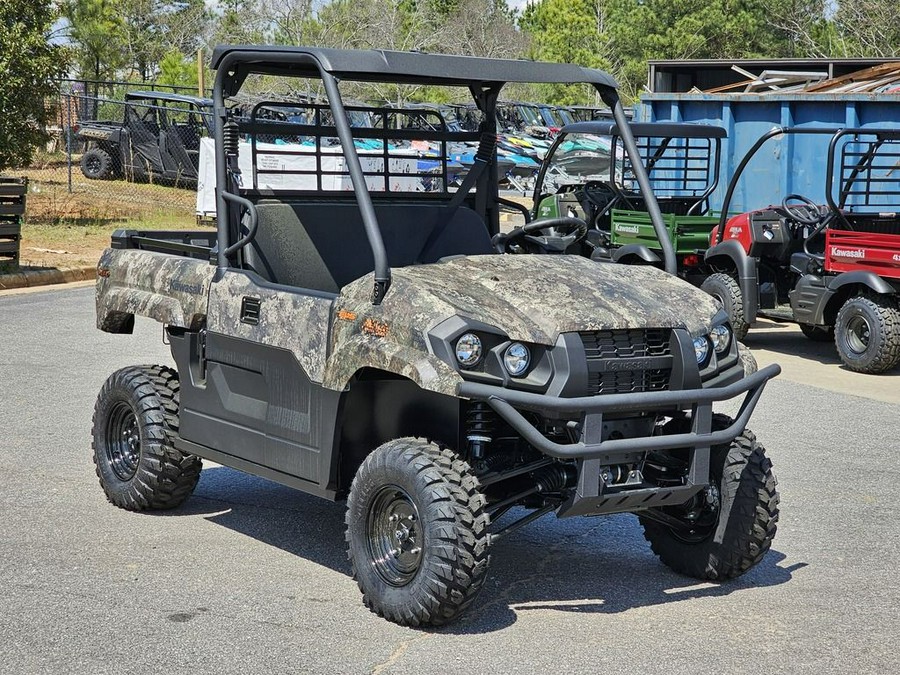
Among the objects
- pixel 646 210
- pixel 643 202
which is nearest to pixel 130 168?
pixel 643 202

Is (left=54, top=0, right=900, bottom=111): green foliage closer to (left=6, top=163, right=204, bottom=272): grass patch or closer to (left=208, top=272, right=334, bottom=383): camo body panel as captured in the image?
(left=6, top=163, right=204, bottom=272): grass patch

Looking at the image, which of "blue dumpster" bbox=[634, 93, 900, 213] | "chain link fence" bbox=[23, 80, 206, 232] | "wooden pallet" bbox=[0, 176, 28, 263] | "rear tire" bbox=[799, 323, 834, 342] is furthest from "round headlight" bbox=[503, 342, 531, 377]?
"chain link fence" bbox=[23, 80, 206, 232]

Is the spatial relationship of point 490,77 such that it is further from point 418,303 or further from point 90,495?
point 90,495

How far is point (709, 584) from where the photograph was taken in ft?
18.3

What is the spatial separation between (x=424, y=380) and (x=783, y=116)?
11.1m

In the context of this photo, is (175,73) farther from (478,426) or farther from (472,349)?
(472,349)

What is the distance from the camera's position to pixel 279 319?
216 inches

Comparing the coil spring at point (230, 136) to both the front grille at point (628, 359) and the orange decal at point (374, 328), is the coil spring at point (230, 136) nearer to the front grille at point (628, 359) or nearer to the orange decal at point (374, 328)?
the orange decal at point (374, 328)

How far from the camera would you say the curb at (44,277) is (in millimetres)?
15578

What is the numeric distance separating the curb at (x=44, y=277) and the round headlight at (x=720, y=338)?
39.2 ft

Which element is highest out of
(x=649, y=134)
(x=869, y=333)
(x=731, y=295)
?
(x=649, y=134)

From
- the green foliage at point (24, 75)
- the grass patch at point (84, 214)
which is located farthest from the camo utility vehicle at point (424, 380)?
the green foliage at point (24, 75)

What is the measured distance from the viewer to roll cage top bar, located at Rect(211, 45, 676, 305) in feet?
16.6

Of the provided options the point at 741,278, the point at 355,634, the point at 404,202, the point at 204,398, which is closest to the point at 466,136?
the point at 404,202
